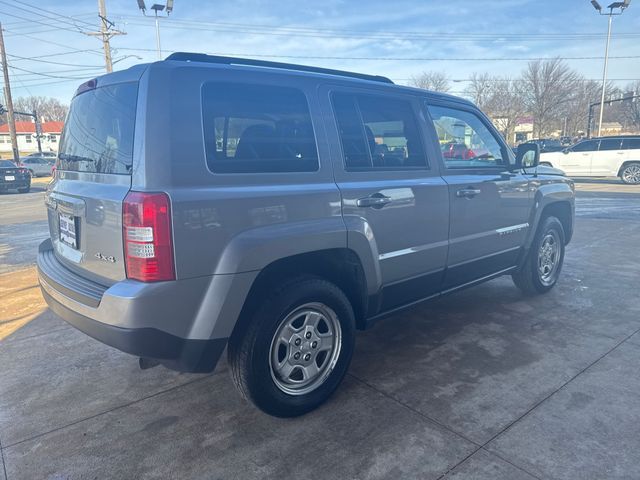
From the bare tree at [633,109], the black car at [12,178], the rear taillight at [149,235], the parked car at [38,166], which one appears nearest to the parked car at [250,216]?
the rear taillight at [149,235]

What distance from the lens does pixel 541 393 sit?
2.97 meters

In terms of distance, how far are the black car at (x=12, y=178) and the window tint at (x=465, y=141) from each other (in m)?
20.1

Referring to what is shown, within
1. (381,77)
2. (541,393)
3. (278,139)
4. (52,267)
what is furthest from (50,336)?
(541,393)

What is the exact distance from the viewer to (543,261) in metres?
4.94

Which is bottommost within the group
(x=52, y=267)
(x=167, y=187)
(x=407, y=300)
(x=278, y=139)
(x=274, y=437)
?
(x=274, y=437)

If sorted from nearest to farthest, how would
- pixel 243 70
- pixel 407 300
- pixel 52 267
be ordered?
1. pixel 243 70
2. pixel 52 267
3. pixel 407 300

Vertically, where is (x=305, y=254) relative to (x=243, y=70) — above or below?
below

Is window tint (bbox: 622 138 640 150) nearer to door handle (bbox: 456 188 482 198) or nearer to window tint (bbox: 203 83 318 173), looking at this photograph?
door handle (bbox: 456 188 482 198)

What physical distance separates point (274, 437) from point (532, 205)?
338 cm

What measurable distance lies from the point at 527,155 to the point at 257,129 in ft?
9.63

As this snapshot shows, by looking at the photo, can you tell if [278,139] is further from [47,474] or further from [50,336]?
[50,336]

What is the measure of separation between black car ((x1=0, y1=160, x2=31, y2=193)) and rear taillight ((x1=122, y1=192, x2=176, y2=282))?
20.2 m

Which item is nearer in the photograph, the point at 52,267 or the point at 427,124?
the point at 52,267

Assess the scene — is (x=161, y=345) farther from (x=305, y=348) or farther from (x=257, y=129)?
(x=257, y=129)
